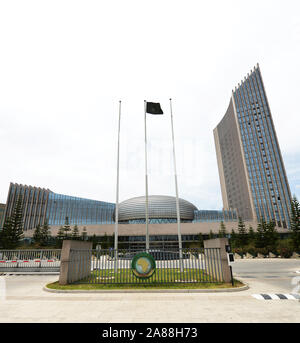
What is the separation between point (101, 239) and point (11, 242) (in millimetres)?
23871

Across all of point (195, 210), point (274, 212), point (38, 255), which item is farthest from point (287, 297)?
point (274, 212)

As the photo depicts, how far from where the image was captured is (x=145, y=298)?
9.08 meters

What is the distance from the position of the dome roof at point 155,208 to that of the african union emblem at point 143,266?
73.5m

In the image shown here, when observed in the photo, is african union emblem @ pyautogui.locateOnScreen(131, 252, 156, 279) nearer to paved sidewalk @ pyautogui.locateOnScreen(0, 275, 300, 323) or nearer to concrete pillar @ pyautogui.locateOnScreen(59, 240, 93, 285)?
paved sidewalk @ pyautogui.locateOnScreen(0, 275, 300, 323)

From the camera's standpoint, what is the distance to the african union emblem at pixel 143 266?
1162 centimetres

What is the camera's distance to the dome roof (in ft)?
281

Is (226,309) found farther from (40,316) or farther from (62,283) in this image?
(62,283)

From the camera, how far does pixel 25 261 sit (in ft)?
63.9

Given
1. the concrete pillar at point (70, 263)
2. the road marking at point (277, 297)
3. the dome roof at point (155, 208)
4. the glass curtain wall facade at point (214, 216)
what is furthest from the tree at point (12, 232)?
the glass curtain wall facade at point (214, 216)

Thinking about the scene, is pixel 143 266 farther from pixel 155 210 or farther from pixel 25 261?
pixel 155 210

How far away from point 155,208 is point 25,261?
6849cm

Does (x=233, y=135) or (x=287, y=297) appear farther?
(x=233, y=135)

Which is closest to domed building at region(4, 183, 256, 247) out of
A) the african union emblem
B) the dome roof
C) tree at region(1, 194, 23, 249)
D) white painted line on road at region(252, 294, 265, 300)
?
the dome roof
